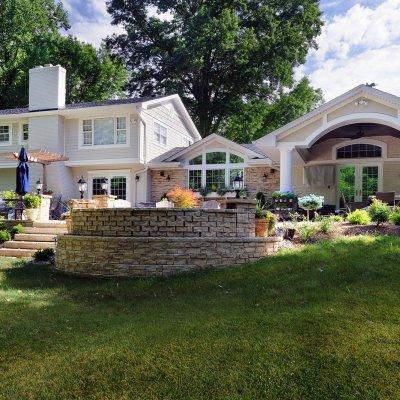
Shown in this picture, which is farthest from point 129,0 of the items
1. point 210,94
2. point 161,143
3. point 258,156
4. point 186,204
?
point 186,204

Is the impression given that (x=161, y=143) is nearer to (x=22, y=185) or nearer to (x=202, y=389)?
(x=22, y=185)

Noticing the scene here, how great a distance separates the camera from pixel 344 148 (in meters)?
16.5

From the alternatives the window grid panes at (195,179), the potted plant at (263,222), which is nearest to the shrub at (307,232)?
the potted plant at (263,222)

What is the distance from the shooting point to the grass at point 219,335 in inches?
138

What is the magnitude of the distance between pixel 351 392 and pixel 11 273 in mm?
6913

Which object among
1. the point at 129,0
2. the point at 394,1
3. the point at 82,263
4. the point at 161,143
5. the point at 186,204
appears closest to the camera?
the point at 82,263

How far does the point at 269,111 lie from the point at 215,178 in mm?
14295

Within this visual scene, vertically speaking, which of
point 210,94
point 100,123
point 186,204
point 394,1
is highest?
point 210,94

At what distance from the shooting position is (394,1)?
11.0 metres

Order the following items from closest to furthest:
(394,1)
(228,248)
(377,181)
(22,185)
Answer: (228,248) → (394,1) → (22,185) → (377,181)

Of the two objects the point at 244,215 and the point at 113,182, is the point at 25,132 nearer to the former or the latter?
the point at 113,182

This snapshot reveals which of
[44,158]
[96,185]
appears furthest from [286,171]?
[44,158]

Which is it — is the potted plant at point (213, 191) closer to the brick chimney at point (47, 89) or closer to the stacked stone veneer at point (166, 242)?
the brick chimney at point (47, 89)

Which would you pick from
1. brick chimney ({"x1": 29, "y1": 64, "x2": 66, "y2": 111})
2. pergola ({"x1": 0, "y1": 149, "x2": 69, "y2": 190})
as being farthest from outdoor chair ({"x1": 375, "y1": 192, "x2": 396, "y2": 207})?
brick chimney ({"x1": 29, "y1": 64, "x2": 66, "y2": 111})
